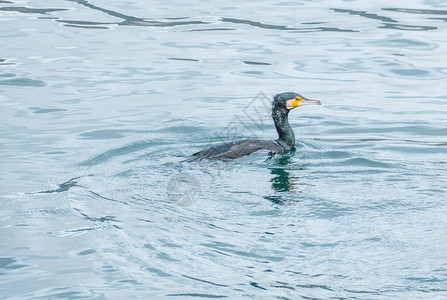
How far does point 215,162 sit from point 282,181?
1086 mm

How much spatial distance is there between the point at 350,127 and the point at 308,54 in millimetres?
4556

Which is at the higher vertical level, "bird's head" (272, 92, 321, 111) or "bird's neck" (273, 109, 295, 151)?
"bird's head" (272, 92, 321, 111)

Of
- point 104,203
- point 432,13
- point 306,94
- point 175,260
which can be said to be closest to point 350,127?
point 306,94

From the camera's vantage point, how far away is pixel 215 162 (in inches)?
433

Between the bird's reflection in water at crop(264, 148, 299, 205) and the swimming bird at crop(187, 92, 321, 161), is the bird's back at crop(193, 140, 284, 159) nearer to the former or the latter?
the swimming bird at crop(187, 92, 321, 161)

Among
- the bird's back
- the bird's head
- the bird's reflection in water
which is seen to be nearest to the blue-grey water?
the bird's reflection in water

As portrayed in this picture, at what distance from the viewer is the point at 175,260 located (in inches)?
311

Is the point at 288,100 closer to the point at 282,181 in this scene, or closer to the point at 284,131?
the point at 284,131

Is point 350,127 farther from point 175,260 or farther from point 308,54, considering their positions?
point 175,260

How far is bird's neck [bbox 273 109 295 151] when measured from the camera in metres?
12.0

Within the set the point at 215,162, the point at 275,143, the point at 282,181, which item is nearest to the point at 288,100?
the point at 275,143

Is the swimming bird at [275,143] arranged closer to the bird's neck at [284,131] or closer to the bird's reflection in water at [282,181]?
the bird's neck at [284,131]

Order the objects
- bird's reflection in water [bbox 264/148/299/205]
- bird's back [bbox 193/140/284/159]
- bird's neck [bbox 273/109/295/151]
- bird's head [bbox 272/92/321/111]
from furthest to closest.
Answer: bird's head [bbox 272/92/321/111]
bird's neck [bbox 273/109/295/151]
bird's back [bbox 193/140/284/159]
bird's reflection in water [bbox 264/148/299/205]

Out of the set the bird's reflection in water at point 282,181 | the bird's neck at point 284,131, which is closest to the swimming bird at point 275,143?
the bird's neck at point 284,131
